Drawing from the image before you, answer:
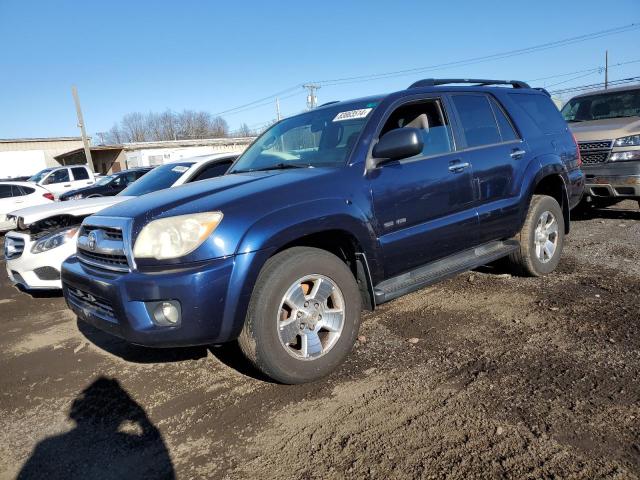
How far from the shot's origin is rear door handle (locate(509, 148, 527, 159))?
4424 mm

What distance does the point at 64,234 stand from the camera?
522 centimetres

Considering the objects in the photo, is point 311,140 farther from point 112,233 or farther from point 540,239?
point 540,239

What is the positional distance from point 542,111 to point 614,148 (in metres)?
2.85

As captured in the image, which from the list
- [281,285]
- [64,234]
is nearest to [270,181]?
[281,285]

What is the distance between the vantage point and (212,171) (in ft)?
21.8

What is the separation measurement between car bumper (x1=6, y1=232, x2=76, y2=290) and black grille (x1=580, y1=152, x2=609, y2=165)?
24.1ft

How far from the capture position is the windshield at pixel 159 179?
6.28m

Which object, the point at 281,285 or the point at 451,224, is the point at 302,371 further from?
the point at 451,224

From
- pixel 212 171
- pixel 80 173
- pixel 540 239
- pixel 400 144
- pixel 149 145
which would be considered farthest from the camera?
pixel 149 145

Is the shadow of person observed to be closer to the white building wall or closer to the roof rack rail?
the roof rack rail

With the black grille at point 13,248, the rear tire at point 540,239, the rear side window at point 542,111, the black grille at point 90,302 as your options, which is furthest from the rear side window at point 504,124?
the black grille at point 13,248

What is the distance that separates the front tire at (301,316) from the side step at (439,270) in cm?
28

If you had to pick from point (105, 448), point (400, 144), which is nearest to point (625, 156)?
point (400, 144)

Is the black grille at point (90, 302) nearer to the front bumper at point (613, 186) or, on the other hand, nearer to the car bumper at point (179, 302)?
the car bumper at point (179, 302)
